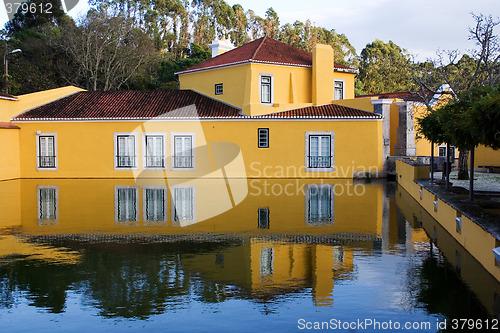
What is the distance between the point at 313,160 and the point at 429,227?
1337cm

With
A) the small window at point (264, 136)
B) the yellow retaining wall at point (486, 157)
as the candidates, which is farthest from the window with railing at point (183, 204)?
the yellow retaining wall at point (486, 157)

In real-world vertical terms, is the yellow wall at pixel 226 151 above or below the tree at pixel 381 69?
below

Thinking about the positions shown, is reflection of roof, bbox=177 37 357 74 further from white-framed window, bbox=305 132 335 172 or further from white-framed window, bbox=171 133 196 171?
white-framed window, bbox=171 133 196 171

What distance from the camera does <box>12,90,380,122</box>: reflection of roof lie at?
2633cm

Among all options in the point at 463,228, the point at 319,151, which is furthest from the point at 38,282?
the point at 319,151

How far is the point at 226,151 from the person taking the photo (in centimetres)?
2630

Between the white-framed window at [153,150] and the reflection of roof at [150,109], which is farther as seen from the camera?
the white-framed window at [153,150]

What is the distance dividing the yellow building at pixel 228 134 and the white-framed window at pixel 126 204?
4.94 m

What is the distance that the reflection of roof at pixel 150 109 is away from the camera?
26.3 m

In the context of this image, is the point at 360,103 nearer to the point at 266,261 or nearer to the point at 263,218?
the point at 263,218

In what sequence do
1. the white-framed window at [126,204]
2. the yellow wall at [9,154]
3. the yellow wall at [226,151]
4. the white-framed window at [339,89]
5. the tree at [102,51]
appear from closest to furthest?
the white-framed window at [126,204] → the yellow wall at [9,154] → the yellow wall at [226,151] → the white-framed window at [339,89] → the tree at [102,51]

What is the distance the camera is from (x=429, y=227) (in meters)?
13.1

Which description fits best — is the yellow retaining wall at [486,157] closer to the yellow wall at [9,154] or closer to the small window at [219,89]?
the small window at [219,89]

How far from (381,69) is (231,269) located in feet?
187
